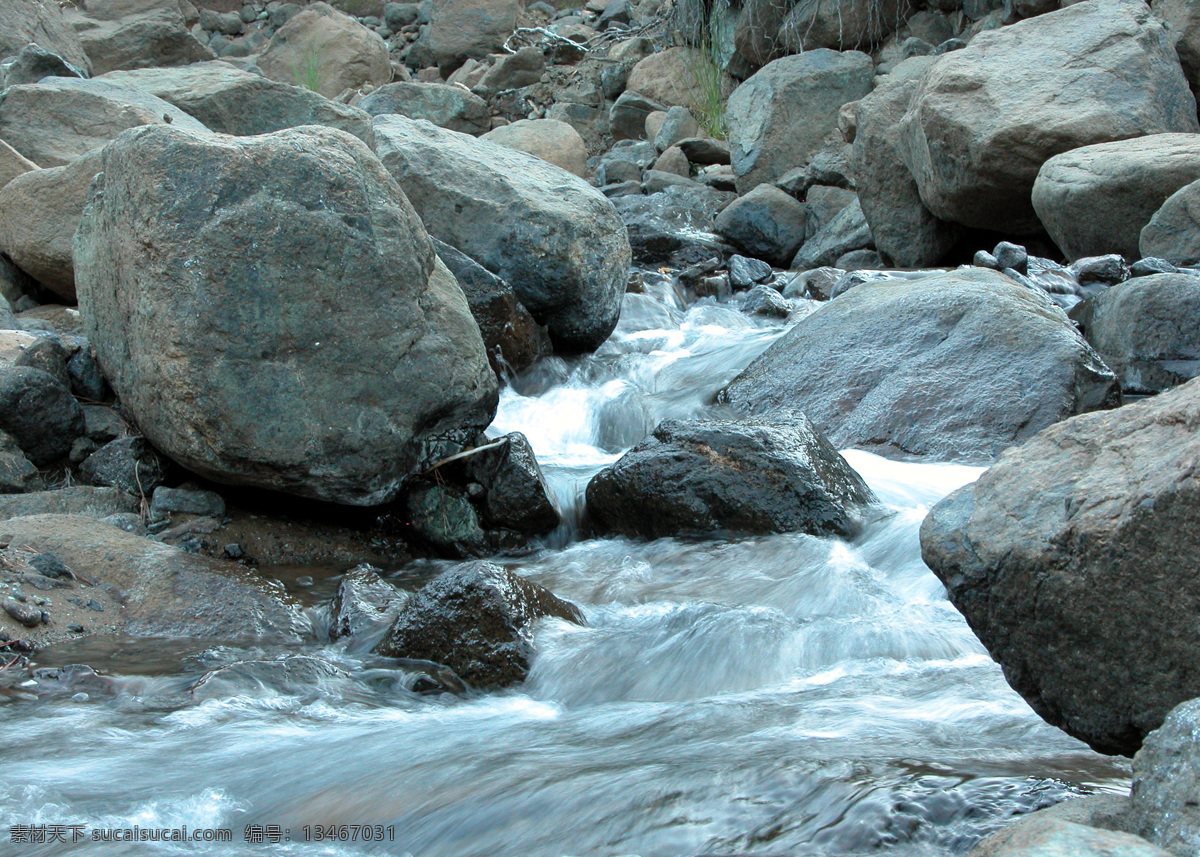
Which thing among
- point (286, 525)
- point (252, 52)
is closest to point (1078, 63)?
point (286, 525)

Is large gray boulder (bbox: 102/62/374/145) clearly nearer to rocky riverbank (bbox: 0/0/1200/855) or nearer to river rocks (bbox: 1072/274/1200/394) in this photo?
rocky riverbank (bbox: 0/0/1200/855)

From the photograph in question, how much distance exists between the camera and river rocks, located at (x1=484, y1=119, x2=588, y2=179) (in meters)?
12.5

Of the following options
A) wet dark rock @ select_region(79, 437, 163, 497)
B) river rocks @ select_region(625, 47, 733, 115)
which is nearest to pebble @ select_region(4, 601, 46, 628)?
wet dark rock @ select_region(79, 437, 163, 497)

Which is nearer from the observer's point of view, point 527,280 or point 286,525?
point 286,525

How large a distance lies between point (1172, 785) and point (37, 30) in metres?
13.0

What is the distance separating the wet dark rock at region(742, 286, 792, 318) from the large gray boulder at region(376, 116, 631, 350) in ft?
5.56

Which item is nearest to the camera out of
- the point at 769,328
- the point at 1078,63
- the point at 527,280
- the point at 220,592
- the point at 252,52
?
the point at 220,592

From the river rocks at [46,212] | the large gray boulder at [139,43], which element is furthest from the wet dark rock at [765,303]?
the large gray boulder at [139,43]

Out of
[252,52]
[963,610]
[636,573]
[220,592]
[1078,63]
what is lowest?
[636,573]

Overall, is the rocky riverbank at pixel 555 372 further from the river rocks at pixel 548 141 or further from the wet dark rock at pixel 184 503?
the river rocks at pixel 548 141

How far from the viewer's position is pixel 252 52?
2047cm

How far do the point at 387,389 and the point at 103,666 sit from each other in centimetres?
147

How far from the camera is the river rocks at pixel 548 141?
12.5 m

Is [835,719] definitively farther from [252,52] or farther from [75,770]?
[252,52]
